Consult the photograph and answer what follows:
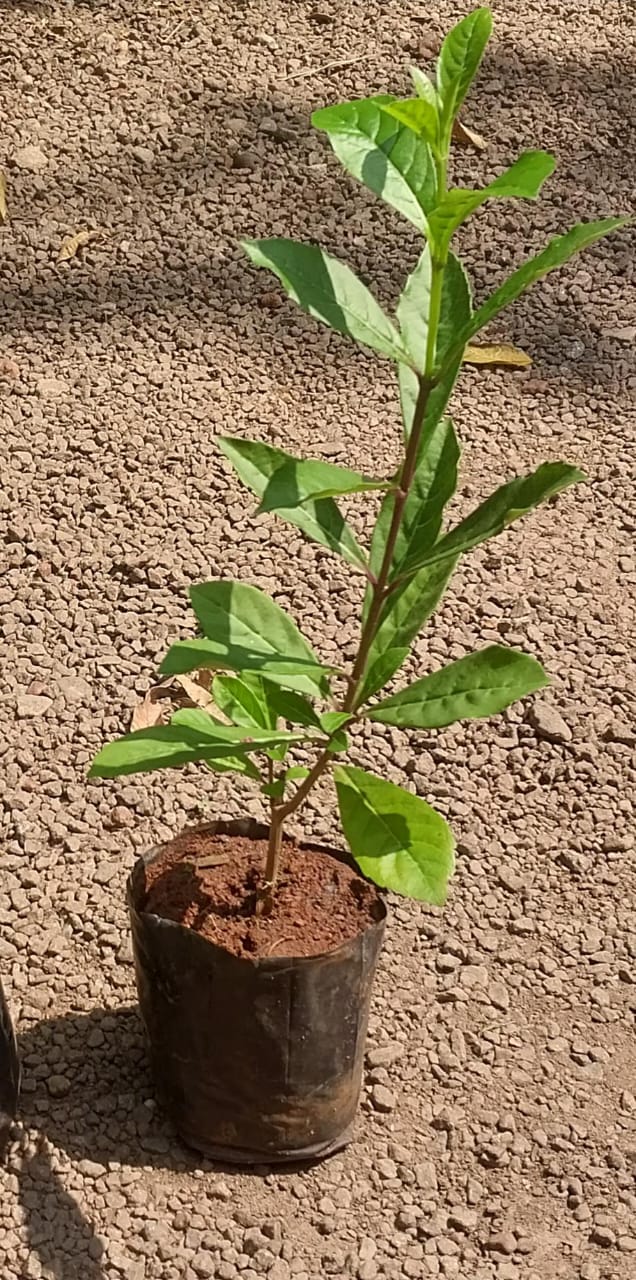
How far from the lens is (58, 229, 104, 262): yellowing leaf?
9.68 ft

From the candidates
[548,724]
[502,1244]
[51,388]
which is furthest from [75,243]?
[502,1244]

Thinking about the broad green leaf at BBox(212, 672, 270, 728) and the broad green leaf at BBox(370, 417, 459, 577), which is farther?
the broad green leaf at BBox(212, 672, 270, 728)

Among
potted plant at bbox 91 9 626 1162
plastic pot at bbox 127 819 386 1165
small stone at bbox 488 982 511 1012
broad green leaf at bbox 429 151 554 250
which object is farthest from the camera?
small stone at bbox 488 982 511 1012

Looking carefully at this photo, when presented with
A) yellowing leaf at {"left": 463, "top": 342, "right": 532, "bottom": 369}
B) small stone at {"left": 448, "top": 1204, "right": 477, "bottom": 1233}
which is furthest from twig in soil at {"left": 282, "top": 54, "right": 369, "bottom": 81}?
small stone at {"left": 448, "top": 1204, "right": 477, "bottom": 1233}

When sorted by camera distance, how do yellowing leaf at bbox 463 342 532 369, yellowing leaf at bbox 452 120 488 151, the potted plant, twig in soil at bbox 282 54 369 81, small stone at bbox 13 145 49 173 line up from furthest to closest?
1. twig in soil at bbox 282 54 369 81
2. yellowing leaf at bbox 452 120 488 151
3. small stone at bbox 13 145 49 173
4. yellowing leaf at bbox 463 342 532 369
5. the potted plant

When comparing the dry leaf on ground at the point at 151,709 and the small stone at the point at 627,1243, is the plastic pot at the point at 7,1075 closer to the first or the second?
the dry leaf on ground at the point at 151,709

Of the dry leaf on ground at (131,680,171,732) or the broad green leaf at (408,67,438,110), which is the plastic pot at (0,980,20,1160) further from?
the broad green leaf at (408,67,438,110)

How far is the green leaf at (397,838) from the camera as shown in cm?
134

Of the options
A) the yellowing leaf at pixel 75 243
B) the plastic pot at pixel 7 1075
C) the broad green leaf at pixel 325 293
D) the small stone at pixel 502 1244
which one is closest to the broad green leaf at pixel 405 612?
the broad green leaf at pixel 325 293

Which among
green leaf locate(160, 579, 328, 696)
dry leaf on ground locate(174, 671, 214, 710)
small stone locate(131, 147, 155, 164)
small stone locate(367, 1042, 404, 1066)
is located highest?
green leaf locate(160, 579, 328, 696)

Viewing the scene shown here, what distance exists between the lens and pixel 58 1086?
1.81 m

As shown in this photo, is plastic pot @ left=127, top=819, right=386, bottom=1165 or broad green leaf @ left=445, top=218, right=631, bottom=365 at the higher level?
broad green leaf @ left=445, top=218, right=631, bottom=365

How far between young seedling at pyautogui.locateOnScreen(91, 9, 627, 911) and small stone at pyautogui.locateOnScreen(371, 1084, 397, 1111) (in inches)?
17.9

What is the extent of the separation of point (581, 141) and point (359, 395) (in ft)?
3.09
